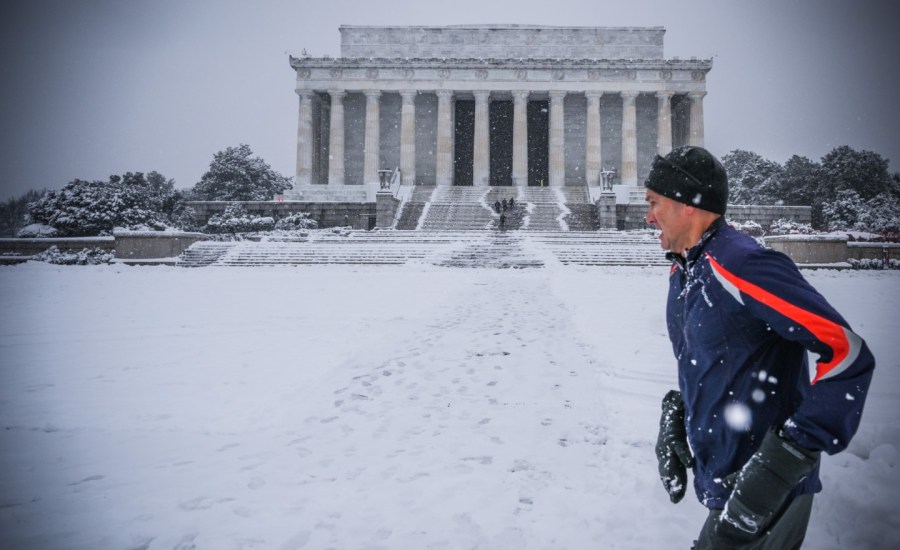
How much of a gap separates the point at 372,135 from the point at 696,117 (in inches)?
986

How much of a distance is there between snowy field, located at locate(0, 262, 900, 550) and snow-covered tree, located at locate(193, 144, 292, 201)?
45.7 meters

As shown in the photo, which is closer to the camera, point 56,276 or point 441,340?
point 441,340

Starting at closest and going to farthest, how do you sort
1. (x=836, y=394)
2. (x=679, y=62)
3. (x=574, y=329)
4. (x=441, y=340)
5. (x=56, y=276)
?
(x=836, y=394) < (x=441, y=340) < (x=574, y=329) < (x=56, y=276) < (x=679, y=62)

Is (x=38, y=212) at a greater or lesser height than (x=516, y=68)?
lesser

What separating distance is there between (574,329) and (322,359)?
11.4 ft

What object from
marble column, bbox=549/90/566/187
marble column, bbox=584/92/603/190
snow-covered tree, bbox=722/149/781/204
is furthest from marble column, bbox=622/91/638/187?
snow-covered tree, bbox=722/149/781/204

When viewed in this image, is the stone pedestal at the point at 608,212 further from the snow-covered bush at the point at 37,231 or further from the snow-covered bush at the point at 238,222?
the snow-covered bush at the point at 37,231

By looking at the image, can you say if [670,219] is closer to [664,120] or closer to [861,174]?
[664,120]

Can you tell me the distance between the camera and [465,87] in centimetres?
3884

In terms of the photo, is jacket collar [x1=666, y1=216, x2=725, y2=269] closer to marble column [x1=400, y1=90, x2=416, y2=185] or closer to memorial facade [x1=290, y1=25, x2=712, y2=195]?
memorial facade [x1=290, y1=25, x2=712, y2=195]

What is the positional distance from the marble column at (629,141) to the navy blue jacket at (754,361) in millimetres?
39661

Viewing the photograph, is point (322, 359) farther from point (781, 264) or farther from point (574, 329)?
Result: point (781, 264)

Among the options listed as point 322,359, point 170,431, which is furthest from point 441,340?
point 170,431

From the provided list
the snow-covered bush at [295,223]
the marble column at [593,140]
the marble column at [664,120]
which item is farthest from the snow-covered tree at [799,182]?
the snow-covered bush at [295,223]
